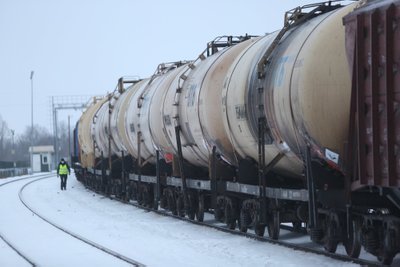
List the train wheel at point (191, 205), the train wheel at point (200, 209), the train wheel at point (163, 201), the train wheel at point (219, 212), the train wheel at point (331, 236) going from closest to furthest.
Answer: the train wheel at point (331, 236) → the train wheel at point (219, 212) → the train wheel at point (200, 209) → the train wheel at point (191, 205) → the train wheel at point (163, 201)

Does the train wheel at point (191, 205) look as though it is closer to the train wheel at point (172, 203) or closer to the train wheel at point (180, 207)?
the train wheel at point (180, 207)

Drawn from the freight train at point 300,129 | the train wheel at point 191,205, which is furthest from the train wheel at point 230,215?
the train wheel at point 191,205

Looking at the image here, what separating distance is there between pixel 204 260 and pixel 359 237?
108 inches

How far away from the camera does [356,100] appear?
34.3 ft

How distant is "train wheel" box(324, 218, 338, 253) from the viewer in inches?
Result: 493

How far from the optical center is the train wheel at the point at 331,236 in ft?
41.1

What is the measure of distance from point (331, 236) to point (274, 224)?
2.76m

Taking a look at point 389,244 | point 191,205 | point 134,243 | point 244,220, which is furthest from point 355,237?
point 191,205

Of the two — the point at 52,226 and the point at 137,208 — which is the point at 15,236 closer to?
the point at 52,226

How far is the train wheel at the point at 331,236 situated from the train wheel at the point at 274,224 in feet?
7.45

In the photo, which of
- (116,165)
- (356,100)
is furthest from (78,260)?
(116,165)

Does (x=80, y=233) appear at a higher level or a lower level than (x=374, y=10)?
lower

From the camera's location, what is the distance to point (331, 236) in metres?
12.6

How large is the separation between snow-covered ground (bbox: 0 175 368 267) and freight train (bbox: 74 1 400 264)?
0.70 meters
